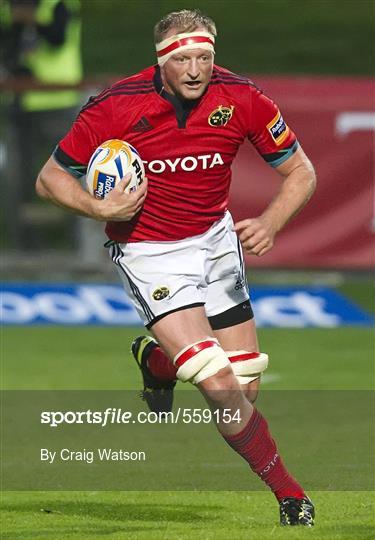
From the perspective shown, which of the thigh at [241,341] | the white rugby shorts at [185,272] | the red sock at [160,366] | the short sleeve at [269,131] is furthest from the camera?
the red sock at [160,366]

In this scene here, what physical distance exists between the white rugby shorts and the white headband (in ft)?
3.09

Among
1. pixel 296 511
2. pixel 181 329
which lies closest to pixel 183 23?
pixel 181 329

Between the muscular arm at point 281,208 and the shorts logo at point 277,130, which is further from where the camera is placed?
the shorts logo at point 277,130

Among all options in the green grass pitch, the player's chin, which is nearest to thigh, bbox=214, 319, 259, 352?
the green grass pitch

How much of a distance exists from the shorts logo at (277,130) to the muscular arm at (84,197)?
2.38 feet

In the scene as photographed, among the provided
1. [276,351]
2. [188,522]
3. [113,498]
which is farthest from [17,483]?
[276,351]

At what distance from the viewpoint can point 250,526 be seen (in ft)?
23.9

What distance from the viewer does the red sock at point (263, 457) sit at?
24.2ft

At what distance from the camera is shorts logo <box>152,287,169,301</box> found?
7457 millimetres

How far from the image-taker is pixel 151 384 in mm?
8578

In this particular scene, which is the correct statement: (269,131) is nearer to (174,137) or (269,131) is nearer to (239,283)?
(174,137)

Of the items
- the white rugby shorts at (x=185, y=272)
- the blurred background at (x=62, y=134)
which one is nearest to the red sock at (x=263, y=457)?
the white rugby shorts at (x=185, y=272)

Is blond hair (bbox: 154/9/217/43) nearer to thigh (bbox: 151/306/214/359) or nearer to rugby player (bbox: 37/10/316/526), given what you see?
rugby player (bbox: 37/10/316/526)

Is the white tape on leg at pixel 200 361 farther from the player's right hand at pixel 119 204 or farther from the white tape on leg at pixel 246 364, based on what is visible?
the player's right hand at pixel 119 204
